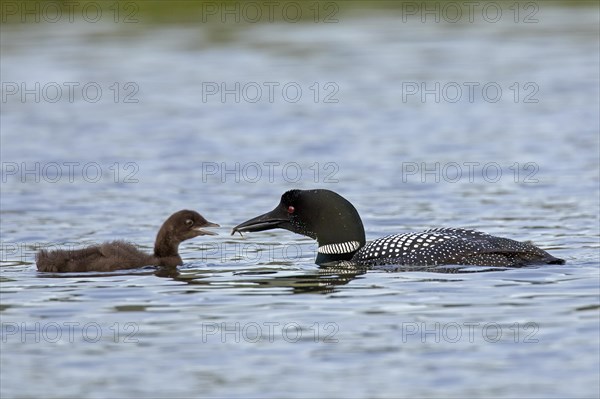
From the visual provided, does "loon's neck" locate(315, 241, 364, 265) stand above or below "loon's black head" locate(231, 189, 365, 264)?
below

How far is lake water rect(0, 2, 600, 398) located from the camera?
738 centimetres

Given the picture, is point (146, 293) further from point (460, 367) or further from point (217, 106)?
point (217, 106)

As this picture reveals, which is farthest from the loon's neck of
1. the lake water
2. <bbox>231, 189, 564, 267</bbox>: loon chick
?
the lake water

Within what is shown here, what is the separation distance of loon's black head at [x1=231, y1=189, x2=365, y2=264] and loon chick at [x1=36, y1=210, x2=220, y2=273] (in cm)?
36

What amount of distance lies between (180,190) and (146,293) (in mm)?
5254

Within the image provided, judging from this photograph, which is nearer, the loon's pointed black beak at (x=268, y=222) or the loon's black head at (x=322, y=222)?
the loon's black head at (x=322, y=222)

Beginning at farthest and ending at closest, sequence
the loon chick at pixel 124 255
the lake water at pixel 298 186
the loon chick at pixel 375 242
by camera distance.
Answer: the loon chick at pixel 124 255 < the loon chick at pixel 375 242 < the lake water at pixel 298 186

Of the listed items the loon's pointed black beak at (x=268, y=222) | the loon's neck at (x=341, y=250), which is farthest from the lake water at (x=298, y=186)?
the loon's pointed black beak at (x=268, y=222)

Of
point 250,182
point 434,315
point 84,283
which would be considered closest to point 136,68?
point 250,182

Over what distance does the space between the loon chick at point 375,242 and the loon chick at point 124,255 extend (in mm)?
383

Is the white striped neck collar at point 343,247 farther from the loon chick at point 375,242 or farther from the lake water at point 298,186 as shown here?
the lake water at point 298,186

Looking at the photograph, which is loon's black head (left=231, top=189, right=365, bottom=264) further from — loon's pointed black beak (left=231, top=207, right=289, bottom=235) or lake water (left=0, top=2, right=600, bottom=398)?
lake water (left=0, top=2, right=600, bottom=398)

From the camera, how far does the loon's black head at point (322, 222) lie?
10734mm

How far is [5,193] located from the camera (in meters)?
14.7
